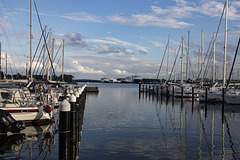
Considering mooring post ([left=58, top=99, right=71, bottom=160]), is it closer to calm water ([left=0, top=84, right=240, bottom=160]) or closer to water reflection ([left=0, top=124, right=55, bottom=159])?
calm water ([left=0, top=84, right=240, bottom=160])

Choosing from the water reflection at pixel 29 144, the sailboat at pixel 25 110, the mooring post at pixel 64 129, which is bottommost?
the water reflection at pixel 29 144

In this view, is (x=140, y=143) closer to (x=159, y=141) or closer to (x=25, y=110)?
(x=159, y=141)

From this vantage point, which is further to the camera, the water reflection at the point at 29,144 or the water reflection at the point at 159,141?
the water reflection at the point at 159,141

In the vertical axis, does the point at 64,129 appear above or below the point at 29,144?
above

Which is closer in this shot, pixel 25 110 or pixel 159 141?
pixel 159 141

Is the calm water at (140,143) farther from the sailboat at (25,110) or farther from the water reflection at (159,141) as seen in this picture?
the sailboat at (25,110)

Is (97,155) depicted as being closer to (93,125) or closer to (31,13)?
(93,125)

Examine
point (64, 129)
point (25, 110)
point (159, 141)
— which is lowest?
point (159, 141)

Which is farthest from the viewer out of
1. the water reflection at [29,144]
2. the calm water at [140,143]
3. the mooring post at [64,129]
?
the calm water at [140,143]

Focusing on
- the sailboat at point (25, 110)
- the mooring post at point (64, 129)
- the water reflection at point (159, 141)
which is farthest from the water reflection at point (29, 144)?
the mooring post at point (64, 129)

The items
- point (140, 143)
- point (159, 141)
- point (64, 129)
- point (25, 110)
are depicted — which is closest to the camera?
point (64, 129)

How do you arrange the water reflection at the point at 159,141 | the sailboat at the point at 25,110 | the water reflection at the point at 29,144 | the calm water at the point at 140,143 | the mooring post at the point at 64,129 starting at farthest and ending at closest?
the sailboat at the point at 25,110, the water reflection at the point at 159,141, the calm water at the point at 140,143, the water reflection at the point at 29,144, the mooring post at the point at 64,129

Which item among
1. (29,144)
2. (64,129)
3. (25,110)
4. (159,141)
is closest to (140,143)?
(159,141)

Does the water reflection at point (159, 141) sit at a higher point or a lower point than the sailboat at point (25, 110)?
lower
